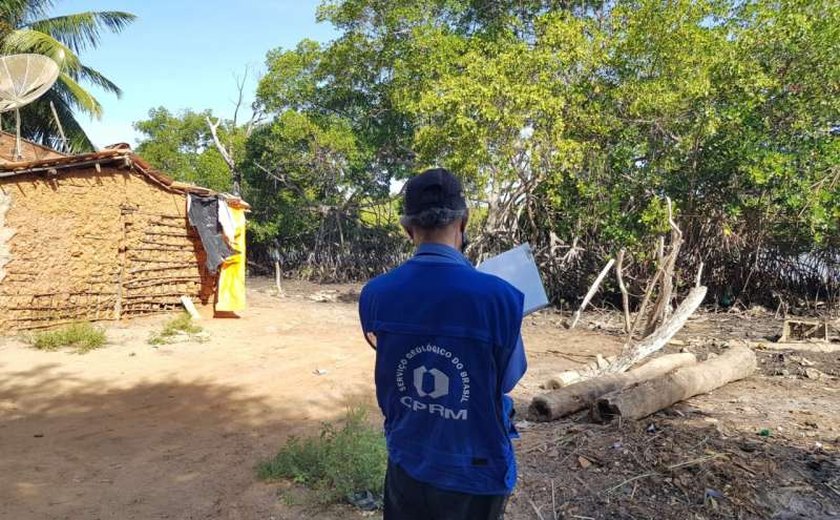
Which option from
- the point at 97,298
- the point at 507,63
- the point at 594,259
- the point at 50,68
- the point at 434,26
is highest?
the point at 434,26

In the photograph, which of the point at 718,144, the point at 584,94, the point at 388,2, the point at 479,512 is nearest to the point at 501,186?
the point at 584,94

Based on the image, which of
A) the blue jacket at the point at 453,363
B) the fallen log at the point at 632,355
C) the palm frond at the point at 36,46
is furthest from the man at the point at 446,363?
the palm frond at the point at 36,46

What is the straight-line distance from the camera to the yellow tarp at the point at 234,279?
10.5 m

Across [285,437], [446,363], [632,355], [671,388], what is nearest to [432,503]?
[446,363]

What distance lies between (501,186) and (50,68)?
28.6 ft

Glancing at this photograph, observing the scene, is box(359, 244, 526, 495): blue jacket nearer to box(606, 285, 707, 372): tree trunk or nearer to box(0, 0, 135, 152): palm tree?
box(606, 285, 707, 372): tree trunk

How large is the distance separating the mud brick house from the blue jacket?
27.2 feet

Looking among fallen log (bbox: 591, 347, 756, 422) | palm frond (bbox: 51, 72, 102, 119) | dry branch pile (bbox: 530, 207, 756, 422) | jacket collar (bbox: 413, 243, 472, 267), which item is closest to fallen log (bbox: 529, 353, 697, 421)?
dry branch pile (bbox: 530, 207, 756, 422)

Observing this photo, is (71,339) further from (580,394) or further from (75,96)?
(75,96)

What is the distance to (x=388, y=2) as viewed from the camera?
Answer: 14383 millimetres

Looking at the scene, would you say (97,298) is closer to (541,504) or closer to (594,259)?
(541,504)

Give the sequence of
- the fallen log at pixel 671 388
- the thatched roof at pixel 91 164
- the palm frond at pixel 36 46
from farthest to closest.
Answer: the palm frond at pixel 36 46 → the thatched roof at pixel 91 164 → the fallen log at pixel 671 388

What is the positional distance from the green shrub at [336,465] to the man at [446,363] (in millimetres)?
1930

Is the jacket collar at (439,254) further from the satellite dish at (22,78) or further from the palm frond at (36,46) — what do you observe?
the palm frond at (36,46)
